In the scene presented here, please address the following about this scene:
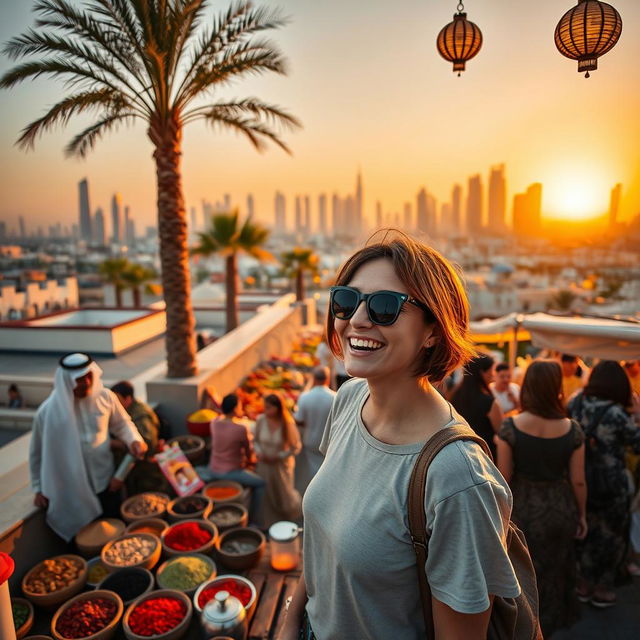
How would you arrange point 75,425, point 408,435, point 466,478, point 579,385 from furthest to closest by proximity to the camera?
point 579,385
point 75,425
point 408,435
point 466,478

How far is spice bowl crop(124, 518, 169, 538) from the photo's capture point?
4098 mm

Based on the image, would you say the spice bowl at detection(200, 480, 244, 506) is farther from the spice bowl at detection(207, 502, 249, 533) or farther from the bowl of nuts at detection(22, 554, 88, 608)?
the bowl of nuts at detection(22, 554, 88, 608)

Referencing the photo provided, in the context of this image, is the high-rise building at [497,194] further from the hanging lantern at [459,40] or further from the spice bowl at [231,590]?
the spice bowl at [231,590]

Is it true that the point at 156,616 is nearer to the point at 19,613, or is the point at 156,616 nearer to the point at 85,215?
the point at 19,613

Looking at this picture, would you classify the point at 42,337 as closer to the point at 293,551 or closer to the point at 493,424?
the point at 293,551

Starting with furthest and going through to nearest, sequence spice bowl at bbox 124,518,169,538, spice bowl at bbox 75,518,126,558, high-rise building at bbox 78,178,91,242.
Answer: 1. high-rise building at bbox 78,178,91,242
2. spice bowl at bbox 124,518,169,538
3. spice bowl at bbox 75,518,126,558

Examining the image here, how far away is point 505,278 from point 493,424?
84.8m

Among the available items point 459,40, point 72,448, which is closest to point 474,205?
point 459,40

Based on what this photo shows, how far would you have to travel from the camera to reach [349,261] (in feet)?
5.00

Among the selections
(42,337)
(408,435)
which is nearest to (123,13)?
(408,435)

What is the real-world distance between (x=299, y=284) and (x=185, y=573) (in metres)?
19.4

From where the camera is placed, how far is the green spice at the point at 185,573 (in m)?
3.46

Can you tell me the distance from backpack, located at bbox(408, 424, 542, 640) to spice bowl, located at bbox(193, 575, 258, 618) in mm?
2333

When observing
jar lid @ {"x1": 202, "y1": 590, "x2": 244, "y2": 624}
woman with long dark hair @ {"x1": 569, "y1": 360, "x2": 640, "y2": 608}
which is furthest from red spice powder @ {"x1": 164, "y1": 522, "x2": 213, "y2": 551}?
woman with long dark hair @ {"x1": 569, "y1": 360, "x2": 640, "y2": 608}
